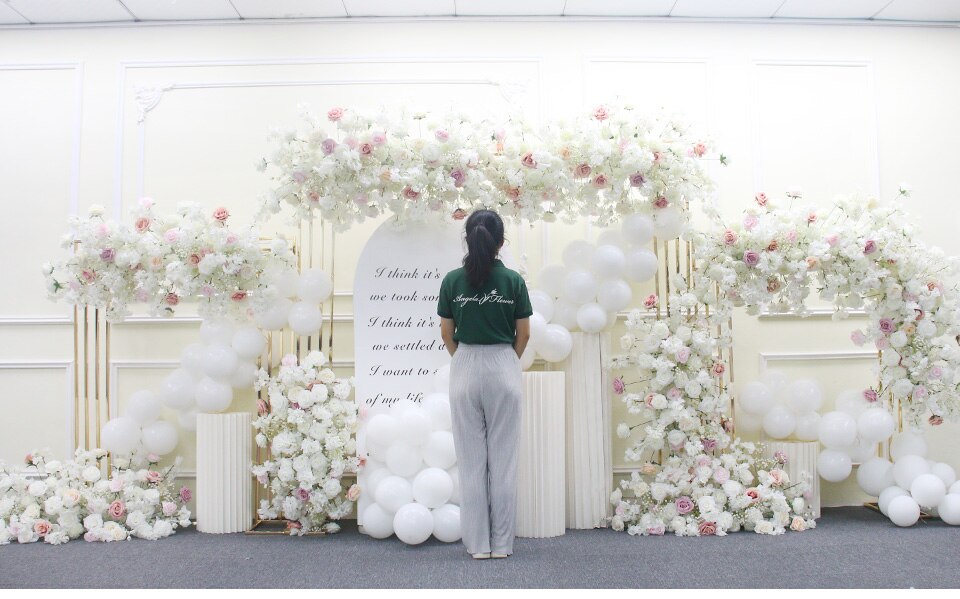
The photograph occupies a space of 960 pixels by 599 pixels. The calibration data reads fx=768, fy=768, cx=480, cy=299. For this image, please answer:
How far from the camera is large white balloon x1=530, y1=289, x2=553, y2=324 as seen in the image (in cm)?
446

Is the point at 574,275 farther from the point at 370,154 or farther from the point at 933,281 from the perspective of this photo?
the point at 933,281

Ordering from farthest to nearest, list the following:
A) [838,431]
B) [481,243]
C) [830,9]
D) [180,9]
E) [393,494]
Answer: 1. [830,9]
2. [180,9]
3. [838,431]
4. [393,494]
5. [481,243]

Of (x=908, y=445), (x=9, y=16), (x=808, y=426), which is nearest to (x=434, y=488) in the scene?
(x=808, y=426)

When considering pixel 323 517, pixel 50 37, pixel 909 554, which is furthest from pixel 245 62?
pixel 909 554

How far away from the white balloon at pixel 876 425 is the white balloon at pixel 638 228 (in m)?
1.74

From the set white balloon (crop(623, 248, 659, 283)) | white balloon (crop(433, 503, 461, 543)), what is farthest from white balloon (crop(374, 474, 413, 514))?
white balloon (crop(623, 248, 659, 283))

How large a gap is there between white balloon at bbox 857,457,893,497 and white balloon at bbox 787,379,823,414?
51 centimetres

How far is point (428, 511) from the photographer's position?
4090 millimetres

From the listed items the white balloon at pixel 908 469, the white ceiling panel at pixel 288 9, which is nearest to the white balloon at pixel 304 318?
the white ceiling panel at pixel 288 9

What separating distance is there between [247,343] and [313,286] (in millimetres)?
517

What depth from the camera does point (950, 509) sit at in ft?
14.7

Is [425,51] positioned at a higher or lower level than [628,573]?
higher

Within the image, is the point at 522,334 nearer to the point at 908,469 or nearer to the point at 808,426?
the point at 808,426

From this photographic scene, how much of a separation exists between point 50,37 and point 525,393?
13.5 ft
